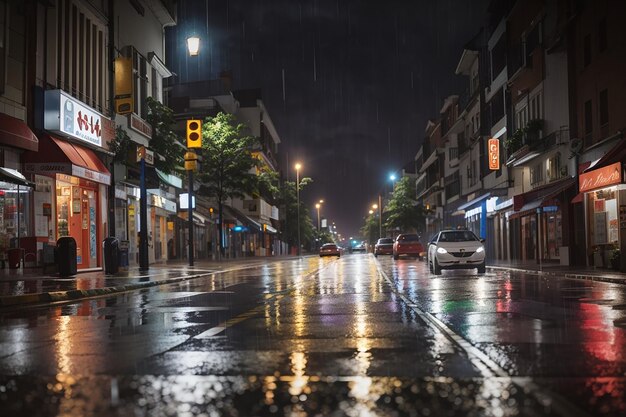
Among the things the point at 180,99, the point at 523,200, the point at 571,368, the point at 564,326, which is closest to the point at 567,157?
the point at 523,200

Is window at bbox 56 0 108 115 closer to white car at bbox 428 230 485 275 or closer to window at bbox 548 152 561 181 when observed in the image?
white car at bbox 428 230 485 275

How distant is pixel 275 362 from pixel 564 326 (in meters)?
4.37

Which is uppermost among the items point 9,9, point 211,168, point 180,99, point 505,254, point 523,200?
point 180,99

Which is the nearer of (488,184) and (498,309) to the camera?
(498,309)

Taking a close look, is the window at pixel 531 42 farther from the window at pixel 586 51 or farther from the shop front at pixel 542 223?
the shop front at pixel 542 223

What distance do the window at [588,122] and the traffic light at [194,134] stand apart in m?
16.1

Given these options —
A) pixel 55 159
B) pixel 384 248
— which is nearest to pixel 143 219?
pixel 55 159

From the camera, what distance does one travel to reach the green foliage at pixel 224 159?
140 feet

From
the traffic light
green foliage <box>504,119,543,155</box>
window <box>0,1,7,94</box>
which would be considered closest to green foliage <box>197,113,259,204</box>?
the traffic light

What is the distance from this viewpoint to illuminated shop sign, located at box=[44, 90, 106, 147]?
893 inches

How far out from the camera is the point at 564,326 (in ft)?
28.3

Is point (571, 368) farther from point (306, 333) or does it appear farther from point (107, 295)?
point (107, 295)

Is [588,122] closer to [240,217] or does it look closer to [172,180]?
[172,180]

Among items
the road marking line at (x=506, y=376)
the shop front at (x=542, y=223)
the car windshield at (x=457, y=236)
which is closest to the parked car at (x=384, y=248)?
the shop front at (x=542, y=223)
